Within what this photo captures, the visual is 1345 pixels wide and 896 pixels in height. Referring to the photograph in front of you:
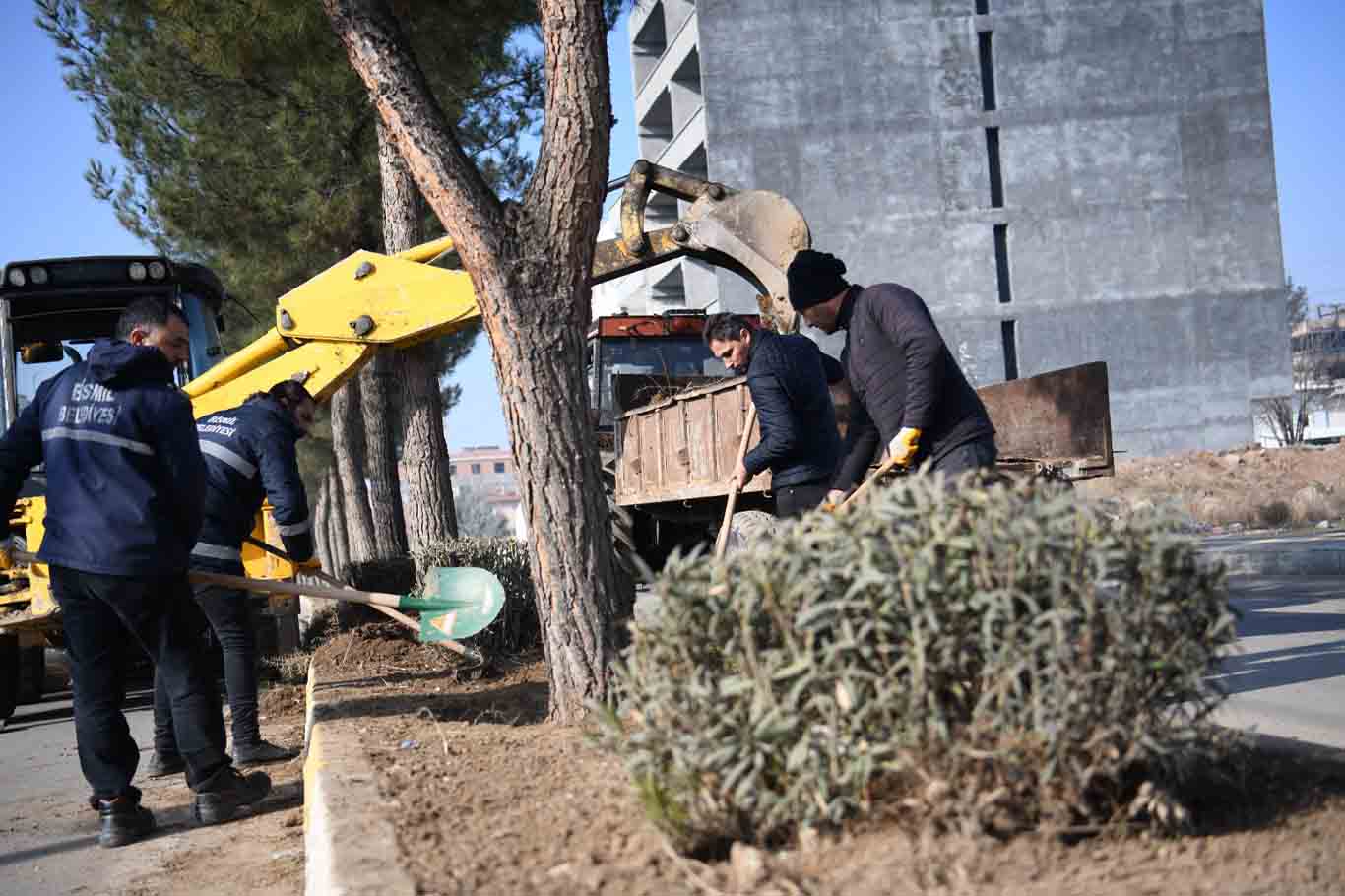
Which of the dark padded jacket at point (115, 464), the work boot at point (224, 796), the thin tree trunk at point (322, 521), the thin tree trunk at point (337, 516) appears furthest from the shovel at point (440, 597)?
the thin tree trunk at point (322, 521)

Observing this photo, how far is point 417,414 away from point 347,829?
7.55 meters

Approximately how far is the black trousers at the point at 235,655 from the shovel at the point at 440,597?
0.92 feet

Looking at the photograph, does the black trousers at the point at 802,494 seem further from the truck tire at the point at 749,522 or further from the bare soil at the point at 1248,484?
the bare soil at the point at 1248,484

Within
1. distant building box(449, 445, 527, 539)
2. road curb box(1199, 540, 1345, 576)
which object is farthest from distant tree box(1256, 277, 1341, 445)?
distant building box(449, 445, 527, 539)

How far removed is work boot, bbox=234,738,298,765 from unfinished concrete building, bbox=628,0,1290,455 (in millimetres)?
30678

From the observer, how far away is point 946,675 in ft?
8.59

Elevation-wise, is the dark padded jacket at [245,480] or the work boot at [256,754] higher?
the dark padded jacket at [245,480]

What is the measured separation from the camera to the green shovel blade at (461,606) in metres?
6.27

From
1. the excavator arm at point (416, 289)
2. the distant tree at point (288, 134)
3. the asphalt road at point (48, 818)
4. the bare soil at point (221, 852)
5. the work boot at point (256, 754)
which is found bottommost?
the asphalt road at point (48, 818)

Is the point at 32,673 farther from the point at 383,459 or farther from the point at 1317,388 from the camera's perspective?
the point at 1317,388

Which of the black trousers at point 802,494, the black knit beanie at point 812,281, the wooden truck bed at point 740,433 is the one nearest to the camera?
the black knit beanie at point 812,281

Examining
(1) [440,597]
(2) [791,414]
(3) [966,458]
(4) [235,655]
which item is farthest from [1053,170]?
(3) [966,458]

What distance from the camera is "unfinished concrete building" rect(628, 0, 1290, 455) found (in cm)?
3650

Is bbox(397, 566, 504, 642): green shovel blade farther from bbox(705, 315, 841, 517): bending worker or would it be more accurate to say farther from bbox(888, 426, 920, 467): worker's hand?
bbox(888, 426, 920, 467): worker's hand
